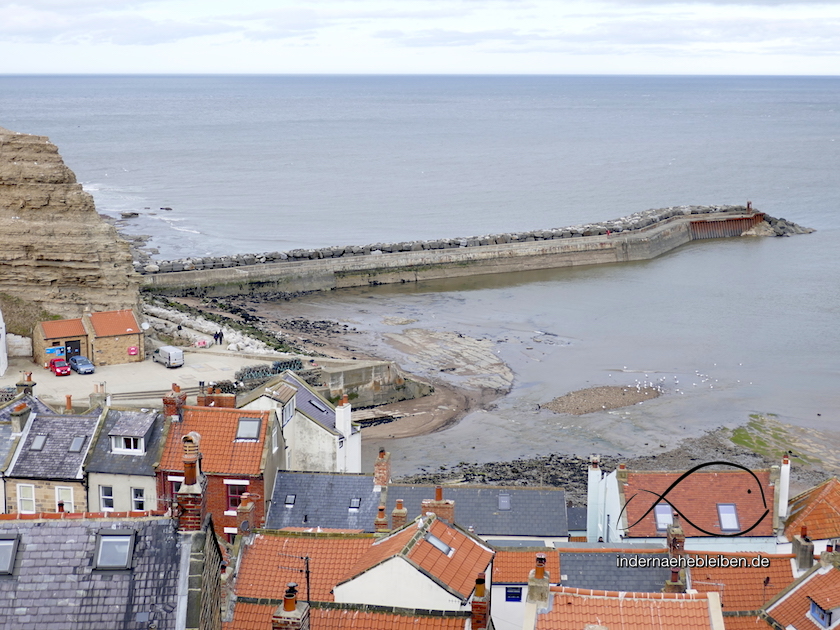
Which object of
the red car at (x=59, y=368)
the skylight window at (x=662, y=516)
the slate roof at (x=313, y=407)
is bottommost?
the skylight window at (x=662, y=516)

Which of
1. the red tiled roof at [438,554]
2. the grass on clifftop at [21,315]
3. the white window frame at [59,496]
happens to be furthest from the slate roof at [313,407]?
the grass on clifftop at [21,315]

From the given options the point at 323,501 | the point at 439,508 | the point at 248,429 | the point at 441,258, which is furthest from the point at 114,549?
the point at 441,258

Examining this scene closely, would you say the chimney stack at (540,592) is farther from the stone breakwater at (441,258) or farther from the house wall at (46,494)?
the stone breakwater at (441,258)

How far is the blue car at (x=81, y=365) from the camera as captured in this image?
44.7 metres

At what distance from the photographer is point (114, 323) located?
46844mm

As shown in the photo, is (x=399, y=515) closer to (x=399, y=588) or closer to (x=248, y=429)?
(x=248, y=429)

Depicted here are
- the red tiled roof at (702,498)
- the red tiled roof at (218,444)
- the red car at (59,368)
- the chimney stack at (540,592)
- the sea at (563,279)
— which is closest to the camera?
the chimney stack at (540,592)

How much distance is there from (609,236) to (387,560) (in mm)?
86209

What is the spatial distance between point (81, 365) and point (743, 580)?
30885 mm

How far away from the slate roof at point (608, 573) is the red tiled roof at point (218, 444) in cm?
756

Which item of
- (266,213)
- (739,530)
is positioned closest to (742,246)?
(266,213)

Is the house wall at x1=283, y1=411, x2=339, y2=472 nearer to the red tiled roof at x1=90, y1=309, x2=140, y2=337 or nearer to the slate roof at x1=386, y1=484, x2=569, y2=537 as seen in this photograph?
the slate roof at x1=386, y1=484, x2=569, y2=537

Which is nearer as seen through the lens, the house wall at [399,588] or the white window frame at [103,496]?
the house wall at [399,588]

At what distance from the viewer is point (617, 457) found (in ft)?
151
